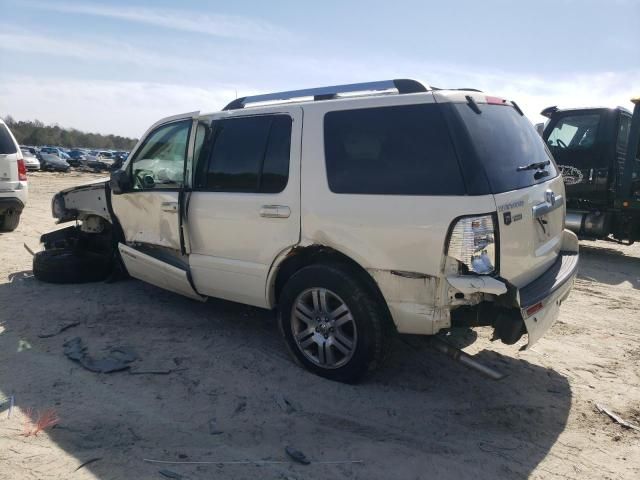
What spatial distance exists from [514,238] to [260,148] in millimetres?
2033

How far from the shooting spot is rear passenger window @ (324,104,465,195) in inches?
125

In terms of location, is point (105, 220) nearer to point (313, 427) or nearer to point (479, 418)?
point (313, 427)

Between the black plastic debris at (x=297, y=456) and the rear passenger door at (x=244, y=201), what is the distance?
4.64 ft

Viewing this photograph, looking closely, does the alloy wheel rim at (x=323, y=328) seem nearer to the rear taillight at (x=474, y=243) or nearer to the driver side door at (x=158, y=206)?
the rear taillight at (x=474, y=243)

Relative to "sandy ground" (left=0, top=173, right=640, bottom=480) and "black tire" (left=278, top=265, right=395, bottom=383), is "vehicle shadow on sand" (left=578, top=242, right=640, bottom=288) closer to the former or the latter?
"sandy ground" (left=0, top=173, right=640, bottom=480)

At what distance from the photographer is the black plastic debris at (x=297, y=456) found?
2.81 m

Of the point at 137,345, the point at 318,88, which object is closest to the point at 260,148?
the point at 318,88

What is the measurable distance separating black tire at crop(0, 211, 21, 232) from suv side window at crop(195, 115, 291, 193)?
6.14 metres

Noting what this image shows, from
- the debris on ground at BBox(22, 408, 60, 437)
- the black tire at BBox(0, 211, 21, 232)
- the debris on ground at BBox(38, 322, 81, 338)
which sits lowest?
the debris on ground at BBox(22, 408, 60, 437)

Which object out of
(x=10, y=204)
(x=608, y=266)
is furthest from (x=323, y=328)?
(x=10, y=204)

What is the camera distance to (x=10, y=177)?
8359mm

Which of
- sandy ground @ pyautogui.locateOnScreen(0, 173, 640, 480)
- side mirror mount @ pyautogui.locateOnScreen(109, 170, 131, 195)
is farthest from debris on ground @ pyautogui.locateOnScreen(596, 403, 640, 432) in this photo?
side mirror mount @ pyautogui.locateOnScreen(109, 170, 131, 195)

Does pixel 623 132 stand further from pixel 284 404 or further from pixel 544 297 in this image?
pixel 284 404

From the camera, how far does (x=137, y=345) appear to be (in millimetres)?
4305
